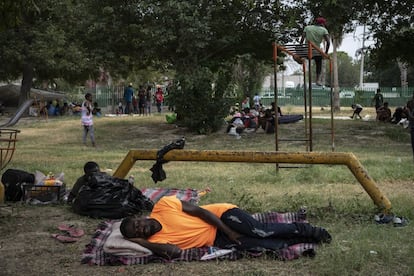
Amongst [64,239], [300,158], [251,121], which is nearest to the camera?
[64,239]

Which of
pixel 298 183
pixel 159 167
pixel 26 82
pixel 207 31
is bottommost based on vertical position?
pixel 298 183

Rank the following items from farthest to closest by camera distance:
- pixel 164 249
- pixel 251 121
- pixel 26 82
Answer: pixel 26 82
pixel 251 121
pixel 164 249

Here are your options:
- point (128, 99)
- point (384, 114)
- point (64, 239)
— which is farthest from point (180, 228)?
point (128, 99)

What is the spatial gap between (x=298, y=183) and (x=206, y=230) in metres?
4.07

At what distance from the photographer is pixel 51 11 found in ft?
96.2

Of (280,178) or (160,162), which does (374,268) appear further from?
(280,178)

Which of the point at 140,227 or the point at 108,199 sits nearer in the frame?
the point at 140,227

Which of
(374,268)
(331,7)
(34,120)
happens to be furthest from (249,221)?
(34,120)

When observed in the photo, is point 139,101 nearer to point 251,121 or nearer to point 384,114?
point 251,121

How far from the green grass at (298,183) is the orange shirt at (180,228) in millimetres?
268

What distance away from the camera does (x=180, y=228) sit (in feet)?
16.0

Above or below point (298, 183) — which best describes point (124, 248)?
above

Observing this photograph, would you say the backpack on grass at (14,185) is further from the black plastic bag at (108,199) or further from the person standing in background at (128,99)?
the person standing in background at (128,99)

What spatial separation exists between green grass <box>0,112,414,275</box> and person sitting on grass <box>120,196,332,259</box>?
8.9 inches
